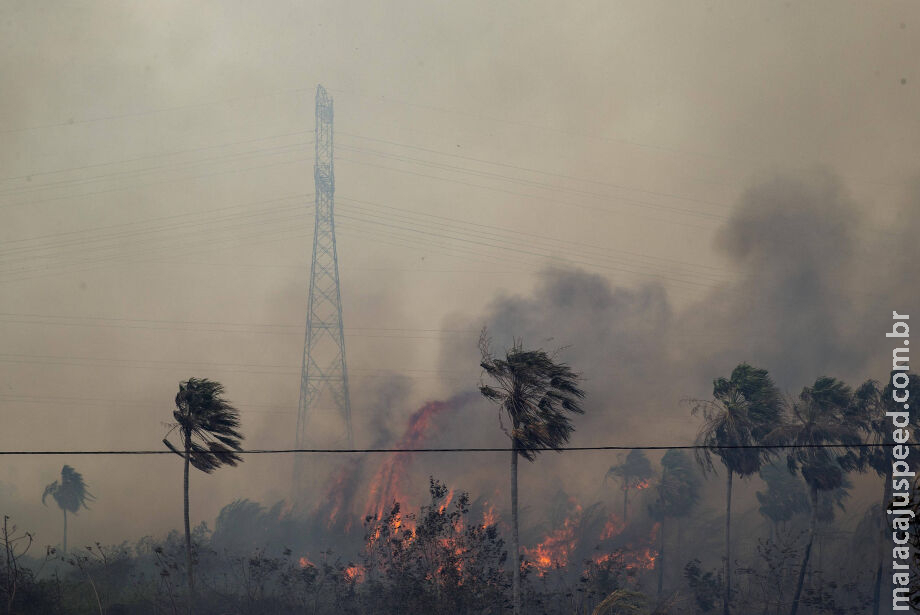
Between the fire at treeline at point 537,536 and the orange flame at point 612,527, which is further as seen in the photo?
the orange flame at point 612,527

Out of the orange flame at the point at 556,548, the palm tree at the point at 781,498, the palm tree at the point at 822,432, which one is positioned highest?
the palm tree at the point at 822,432

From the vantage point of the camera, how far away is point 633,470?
302 ft

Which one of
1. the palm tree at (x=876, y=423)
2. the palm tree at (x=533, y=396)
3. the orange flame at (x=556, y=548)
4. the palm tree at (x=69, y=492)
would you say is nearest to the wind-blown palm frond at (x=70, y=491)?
the palm tree at (x=69, y=492)

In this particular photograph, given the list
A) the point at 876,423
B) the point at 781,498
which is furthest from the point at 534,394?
the point at 781,498

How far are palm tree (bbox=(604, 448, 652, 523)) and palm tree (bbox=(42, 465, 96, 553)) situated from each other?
65.5 m

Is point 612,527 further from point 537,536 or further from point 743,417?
point 743,417

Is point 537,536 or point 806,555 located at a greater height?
point 806,555

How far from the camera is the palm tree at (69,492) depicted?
90250mm

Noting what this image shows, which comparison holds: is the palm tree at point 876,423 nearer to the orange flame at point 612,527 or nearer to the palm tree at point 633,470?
the orange flame at point 612,527

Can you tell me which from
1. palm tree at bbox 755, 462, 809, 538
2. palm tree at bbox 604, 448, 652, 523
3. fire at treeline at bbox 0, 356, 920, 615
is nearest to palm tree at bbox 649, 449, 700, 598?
fire at treeline at bbox 0, 356, 920, 615

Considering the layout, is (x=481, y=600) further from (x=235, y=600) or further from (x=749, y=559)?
(x=749, y=559)

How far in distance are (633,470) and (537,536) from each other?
17.4 meters

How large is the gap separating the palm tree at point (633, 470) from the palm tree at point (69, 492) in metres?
65.5

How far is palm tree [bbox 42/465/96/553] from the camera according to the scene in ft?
296
